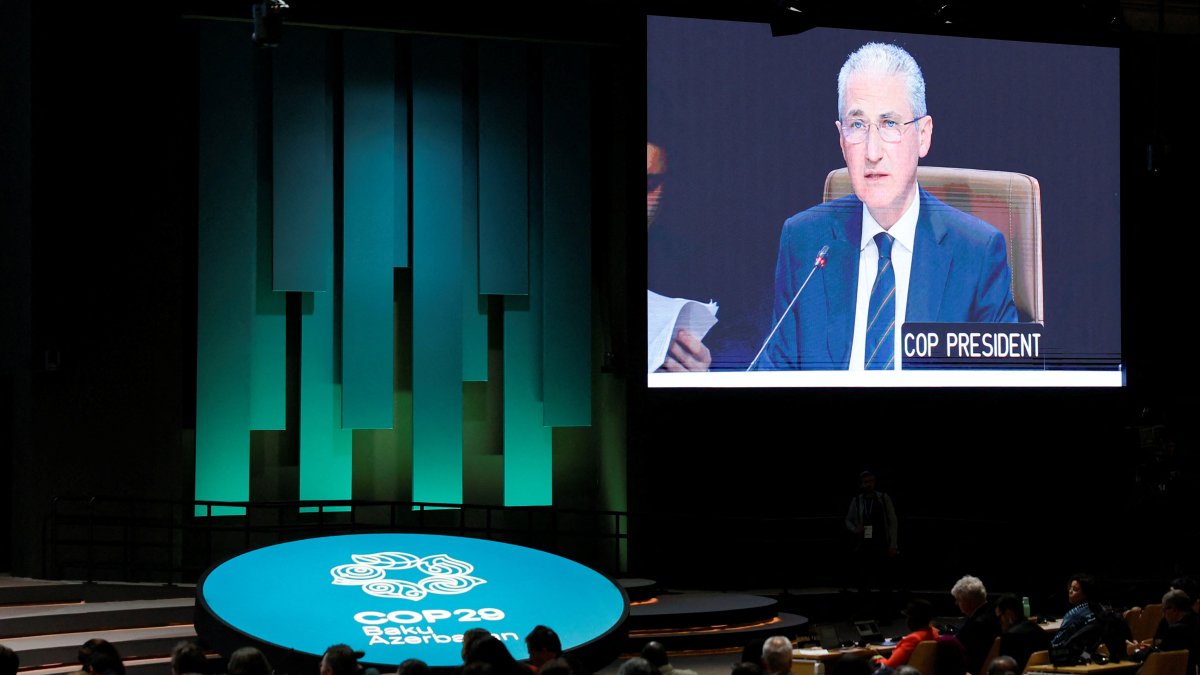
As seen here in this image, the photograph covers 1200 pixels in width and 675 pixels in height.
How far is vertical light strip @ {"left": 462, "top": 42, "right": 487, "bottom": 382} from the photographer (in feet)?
42.4

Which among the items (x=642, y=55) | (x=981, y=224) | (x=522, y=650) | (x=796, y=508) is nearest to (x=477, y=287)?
(x=642, y=55)

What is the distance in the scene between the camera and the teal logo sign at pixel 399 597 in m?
7.25

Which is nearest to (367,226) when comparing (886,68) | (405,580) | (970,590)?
(886,68)

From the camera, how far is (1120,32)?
45.2 ft

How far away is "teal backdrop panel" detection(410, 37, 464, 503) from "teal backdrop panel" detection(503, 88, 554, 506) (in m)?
0.49

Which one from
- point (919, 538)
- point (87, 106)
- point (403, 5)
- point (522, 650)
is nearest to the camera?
point (522, 650)

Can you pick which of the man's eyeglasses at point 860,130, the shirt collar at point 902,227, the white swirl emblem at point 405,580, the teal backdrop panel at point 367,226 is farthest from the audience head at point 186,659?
the man's eyeglasses at point 860,130

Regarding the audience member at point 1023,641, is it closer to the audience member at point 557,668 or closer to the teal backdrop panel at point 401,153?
the audience member at point 557,668

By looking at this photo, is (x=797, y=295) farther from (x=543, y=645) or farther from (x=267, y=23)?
(x=543, y=645)

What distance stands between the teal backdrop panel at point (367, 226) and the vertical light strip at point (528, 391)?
3.67ft

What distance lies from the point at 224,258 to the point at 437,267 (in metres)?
1.82

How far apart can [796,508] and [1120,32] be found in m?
5.51

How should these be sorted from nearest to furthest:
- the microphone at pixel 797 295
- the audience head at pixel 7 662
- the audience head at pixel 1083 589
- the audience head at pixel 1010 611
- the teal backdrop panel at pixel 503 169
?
the audience head at pixel 7 662
the audience head at pixel 1010 611
the audience head at pixel 1083 589
the microphone at pixel 797 295
the teal backdrop panel at pixel 503 169

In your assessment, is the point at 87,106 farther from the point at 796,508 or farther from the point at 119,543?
the point at 796,508
